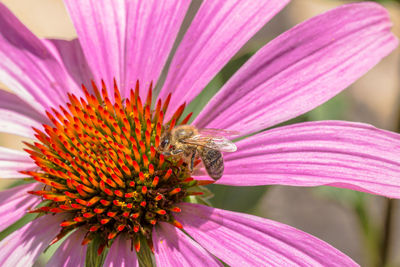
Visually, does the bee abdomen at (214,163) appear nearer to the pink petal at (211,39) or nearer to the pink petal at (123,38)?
the pink petal at (211,39)

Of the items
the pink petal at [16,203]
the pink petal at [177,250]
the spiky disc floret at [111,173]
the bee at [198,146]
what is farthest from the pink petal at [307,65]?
the pink petal at [16,203]

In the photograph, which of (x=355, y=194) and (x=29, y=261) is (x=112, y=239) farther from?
(x=355, y=194)

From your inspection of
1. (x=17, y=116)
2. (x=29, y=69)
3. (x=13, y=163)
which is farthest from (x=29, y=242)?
(x=29, y=69)

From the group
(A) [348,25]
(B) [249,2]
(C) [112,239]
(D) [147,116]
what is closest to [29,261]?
(C) [112,239]

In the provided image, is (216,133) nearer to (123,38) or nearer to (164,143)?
(164,143)

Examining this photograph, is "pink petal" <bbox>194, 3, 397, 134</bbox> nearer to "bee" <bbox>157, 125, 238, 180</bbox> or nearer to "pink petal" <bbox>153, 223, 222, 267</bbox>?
"bee" <bbox>157, 125, 238, 180</bbox>

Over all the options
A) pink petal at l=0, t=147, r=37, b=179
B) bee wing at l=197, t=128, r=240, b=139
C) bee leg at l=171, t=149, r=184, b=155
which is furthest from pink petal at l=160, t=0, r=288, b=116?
pink petal at l=0, t=147, r=37, b=179

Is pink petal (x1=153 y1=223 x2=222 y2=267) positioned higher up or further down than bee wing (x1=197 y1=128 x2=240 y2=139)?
further down
